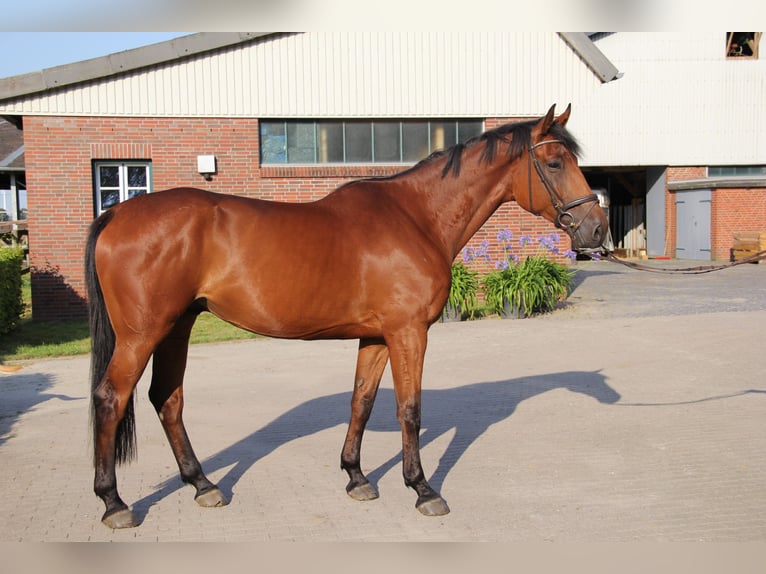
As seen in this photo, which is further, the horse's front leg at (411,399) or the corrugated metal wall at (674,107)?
the corrugated metal wall at (674,107)

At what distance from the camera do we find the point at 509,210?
1714 cm

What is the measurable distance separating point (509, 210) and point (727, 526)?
13.4 metres

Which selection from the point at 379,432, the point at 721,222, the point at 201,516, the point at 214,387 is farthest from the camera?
the point at 721,222

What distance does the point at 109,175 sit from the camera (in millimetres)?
15953

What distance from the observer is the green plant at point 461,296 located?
13.8 m

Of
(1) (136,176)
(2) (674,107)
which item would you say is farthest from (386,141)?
(2) (674,107)

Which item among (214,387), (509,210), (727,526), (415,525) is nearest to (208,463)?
(415,525)

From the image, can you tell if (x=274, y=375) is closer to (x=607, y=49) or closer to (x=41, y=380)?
(x=41, y=380)

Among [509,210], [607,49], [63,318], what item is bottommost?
[63,318]

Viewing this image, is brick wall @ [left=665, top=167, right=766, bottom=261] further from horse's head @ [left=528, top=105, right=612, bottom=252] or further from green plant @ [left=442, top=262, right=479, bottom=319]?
horse's head @ [left=528, top=105, right=612, bottom=252]

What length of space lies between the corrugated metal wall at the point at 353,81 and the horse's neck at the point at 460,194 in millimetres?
11806

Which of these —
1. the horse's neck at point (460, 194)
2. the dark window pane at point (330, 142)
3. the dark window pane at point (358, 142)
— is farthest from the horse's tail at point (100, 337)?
the dark window pane at point (358, 142)

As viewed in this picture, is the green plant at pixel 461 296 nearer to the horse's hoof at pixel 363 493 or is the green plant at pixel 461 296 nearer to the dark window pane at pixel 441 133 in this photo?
the dark window pane at pixel 441 133

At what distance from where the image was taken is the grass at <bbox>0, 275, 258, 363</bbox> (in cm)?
1152
